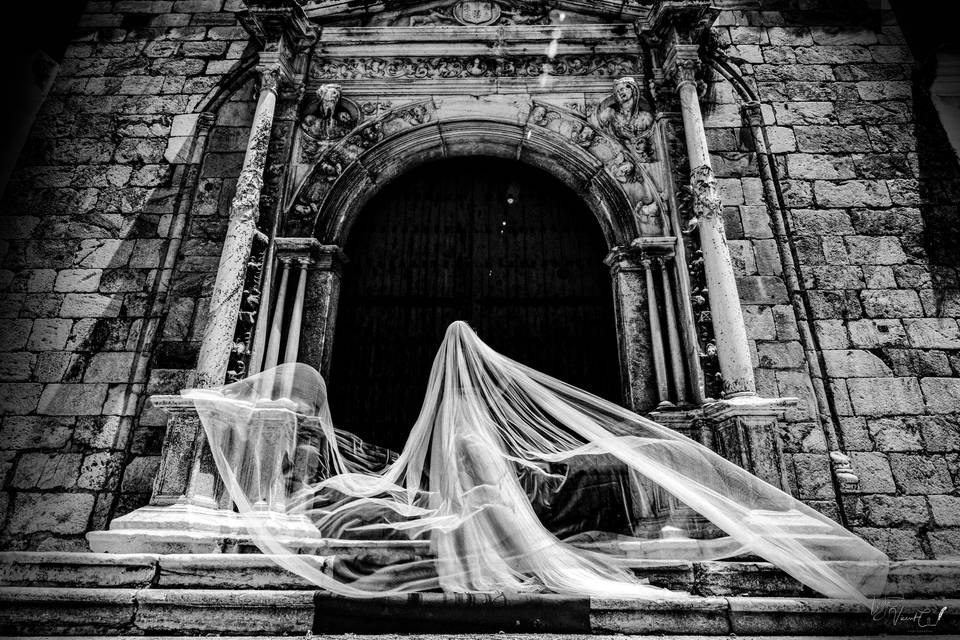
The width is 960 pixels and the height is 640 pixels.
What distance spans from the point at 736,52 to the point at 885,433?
12.3 feet

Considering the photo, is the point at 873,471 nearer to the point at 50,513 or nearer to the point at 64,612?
the point at 64,612

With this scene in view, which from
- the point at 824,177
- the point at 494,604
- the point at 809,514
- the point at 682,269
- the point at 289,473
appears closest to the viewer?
the point at 494,604

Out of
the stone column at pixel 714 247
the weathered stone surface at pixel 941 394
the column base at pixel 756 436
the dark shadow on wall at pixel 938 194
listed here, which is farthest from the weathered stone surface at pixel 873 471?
the dark shadow on wall at pixel 938 194

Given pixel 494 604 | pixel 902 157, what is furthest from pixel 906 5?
Result: pixel 494 604

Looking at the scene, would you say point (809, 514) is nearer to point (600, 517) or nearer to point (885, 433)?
point (600, 517)

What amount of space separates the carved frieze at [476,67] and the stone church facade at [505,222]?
0.02 m

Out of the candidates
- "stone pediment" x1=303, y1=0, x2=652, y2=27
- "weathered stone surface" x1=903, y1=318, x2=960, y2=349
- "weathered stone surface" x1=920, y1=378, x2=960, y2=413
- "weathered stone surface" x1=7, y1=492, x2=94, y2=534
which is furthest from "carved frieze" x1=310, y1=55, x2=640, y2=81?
"weathered stone surface" x1=7, y1=492, x2=94, y2=534

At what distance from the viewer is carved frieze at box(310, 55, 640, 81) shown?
5398 mm

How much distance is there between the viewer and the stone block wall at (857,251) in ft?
13.8

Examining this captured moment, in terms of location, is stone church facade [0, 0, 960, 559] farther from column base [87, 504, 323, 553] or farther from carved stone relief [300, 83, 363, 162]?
column base [87, 504, 323, 553]

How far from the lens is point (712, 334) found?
14.5 ft

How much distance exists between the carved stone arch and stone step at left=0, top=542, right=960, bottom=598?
2853 mm

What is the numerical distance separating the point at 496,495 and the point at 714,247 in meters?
2.75

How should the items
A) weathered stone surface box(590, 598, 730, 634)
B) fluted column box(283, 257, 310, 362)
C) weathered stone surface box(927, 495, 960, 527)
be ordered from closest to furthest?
1. weathered stone surface box(590, 598, 730, 634)
2. weathered stone surface box(927, 495, 960, 527)
3. fluted column box(283, 257, 310, 362)
